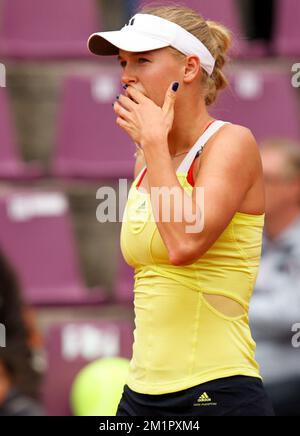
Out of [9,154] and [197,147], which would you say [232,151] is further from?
[9,154]

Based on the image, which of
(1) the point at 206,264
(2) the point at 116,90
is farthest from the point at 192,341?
(2) the point at 116,90

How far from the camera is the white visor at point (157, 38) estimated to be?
7.03 ft

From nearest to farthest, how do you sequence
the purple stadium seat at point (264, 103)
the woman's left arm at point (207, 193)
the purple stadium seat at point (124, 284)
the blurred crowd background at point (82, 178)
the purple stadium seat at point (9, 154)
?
the woman's left arm at point (207, 193)
the blurred crowd background at point (82, 178)
the purple stadium seat at point (124, 284)
the purple stadium seat at point (9, 154)
the purple stadium seat at point (264, 103)

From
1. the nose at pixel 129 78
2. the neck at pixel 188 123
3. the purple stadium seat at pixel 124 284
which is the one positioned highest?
the nose at pixel 129 78

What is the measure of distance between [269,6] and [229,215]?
329 centimetres

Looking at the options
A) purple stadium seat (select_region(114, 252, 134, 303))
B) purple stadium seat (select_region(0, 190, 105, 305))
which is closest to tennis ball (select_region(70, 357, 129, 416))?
purple stadium seat (select_region(114, 252, 134, 303))

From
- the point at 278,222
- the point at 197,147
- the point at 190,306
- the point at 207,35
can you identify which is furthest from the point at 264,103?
the point at 190,306

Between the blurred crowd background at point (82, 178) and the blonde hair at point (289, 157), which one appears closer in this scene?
the blurred crowd background at point (82, 178)

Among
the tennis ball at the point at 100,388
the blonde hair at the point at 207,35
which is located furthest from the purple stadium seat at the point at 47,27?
the blonde hair at the point at 207,35

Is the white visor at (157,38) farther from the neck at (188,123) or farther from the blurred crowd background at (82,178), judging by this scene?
the blurred crowd background at (82,178)

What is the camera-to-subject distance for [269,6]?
16.8 feet

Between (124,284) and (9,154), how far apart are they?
82 cm

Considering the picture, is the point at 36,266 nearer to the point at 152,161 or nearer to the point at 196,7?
the point at 196,7

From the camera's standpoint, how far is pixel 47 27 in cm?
496
